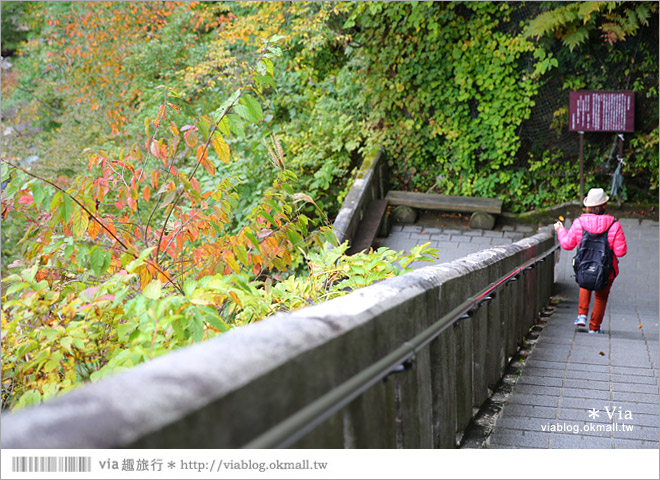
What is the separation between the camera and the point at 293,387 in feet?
4.85

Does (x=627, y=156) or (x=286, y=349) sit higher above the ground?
(x=627, y=156)

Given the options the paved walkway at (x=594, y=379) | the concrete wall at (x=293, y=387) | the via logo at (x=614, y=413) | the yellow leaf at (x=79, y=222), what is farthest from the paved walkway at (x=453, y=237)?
the yellow leaf at (x=79, y=222)

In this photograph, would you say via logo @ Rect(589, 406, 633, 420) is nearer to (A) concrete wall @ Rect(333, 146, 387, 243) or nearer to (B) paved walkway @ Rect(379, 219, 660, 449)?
(B) paved walkway @ Rect(379, 219, 660, 449)

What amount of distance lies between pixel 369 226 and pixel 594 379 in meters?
6.50

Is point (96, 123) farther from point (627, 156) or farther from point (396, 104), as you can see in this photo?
point (627, 156)

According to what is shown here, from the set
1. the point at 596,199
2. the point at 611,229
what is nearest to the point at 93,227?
the point at 596,199

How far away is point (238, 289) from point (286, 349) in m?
1.17

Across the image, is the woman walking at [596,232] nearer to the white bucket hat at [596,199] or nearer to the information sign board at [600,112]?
the white bucket hat at [596,199]

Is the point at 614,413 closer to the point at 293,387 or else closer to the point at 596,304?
the point at 596,304

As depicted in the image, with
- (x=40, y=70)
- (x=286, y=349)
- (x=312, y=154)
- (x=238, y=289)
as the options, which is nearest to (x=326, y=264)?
(x=238, y=289)

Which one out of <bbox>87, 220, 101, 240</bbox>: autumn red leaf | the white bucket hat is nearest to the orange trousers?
the white bucket hat

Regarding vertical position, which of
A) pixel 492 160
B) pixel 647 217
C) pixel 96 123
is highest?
pixel 96 123

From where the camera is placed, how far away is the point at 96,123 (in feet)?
47.0

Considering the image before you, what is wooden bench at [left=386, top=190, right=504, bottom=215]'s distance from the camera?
1147 centimetres
